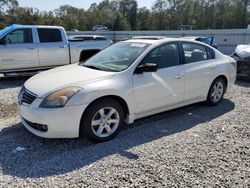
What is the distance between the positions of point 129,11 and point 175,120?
313ft

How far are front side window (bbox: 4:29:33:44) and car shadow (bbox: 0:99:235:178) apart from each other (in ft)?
16.4

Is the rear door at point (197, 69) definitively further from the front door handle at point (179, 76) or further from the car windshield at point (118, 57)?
the car windshield at point (118, 57)

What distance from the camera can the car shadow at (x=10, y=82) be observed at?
834 centimetres

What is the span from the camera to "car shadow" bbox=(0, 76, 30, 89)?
328 inches

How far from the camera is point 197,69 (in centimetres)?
552

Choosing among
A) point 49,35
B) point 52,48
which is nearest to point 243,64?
point 52,48

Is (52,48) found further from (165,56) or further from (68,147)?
(68,147)

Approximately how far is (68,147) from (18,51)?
6013 mm

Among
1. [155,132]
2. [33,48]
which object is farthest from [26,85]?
[33,48]

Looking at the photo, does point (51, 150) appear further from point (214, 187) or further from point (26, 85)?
point (214, 187)

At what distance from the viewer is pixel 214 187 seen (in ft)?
10.4

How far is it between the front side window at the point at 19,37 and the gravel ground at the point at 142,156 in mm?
4460

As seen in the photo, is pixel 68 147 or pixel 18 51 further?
pixel 18 51

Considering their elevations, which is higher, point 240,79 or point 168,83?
point 168,83
